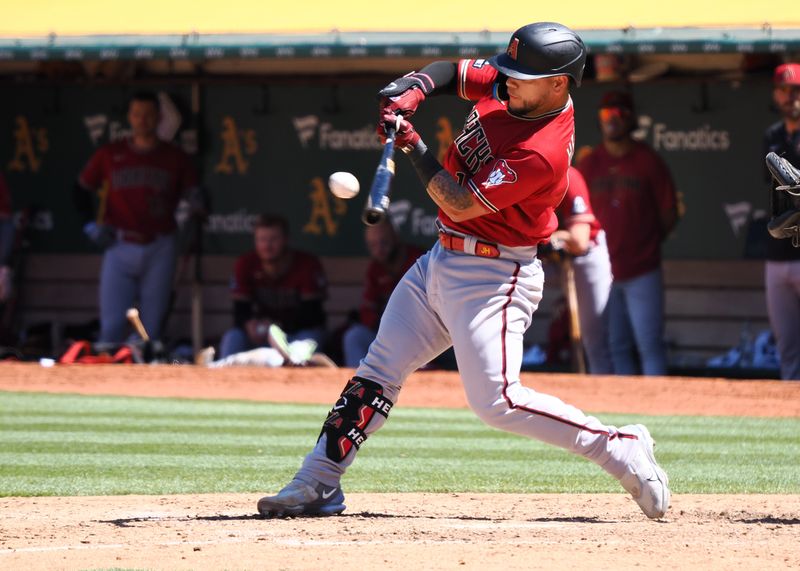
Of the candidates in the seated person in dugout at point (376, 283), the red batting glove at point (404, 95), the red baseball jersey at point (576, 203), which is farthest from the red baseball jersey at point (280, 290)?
the red batting glove at point (404, 95)

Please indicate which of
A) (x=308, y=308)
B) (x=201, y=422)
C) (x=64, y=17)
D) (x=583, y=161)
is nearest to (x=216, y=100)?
(x=64, y=17)

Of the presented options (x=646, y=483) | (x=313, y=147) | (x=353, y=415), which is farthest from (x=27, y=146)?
(x=646, y=483)

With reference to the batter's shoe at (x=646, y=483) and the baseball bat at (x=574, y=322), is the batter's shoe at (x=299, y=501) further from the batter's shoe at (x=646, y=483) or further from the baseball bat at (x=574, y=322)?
the baseball bat at (x=574, y=322)

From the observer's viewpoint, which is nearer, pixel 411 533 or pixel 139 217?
pixel 411 533

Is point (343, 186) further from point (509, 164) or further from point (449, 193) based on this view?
point (509, 164)

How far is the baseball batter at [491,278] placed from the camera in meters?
4.73

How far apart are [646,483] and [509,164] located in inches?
45.8

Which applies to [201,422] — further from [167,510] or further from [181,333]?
[181,333]

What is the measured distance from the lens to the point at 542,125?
4859mm

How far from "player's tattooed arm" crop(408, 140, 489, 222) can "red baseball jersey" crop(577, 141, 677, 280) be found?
19.9 feet

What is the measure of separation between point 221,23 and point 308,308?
2.36m

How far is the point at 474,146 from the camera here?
495 centimetres

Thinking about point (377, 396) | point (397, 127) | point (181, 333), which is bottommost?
point (181, 333)

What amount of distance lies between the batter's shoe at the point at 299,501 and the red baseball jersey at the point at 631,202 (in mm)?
5977
